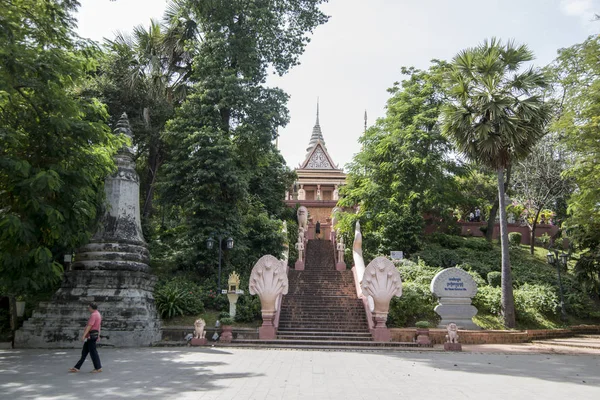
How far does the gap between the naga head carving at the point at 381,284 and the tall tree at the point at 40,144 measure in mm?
7747

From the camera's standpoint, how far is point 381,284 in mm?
14320

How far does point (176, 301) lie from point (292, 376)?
824cm

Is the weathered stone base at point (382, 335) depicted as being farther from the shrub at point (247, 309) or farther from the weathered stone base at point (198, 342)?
the weathered stone base at point (198, 342)

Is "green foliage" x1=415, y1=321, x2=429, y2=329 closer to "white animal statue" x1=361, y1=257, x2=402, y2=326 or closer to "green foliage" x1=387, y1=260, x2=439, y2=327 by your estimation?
"green foliage" x1=387, y1=260, x2=439, y2=327

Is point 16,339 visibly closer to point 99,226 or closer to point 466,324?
point 99,226

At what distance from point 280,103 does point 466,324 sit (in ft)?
33.8

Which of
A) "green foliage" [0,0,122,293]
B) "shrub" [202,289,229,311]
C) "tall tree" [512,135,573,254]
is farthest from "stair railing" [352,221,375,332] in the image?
"tall tree" [512,135,573,254]

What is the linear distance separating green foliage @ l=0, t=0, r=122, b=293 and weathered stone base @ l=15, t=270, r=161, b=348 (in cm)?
215

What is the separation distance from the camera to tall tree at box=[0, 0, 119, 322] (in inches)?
358

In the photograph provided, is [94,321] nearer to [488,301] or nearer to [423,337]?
[423,337]

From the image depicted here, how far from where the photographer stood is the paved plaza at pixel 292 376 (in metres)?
6.24

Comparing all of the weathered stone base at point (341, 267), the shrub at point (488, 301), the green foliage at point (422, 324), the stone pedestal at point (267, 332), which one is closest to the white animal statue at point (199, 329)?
the stone pedestal at point (267, 332)

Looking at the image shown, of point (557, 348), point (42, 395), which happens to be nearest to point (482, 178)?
point (557, 348)

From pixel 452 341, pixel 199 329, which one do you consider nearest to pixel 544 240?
pixel 452 341
